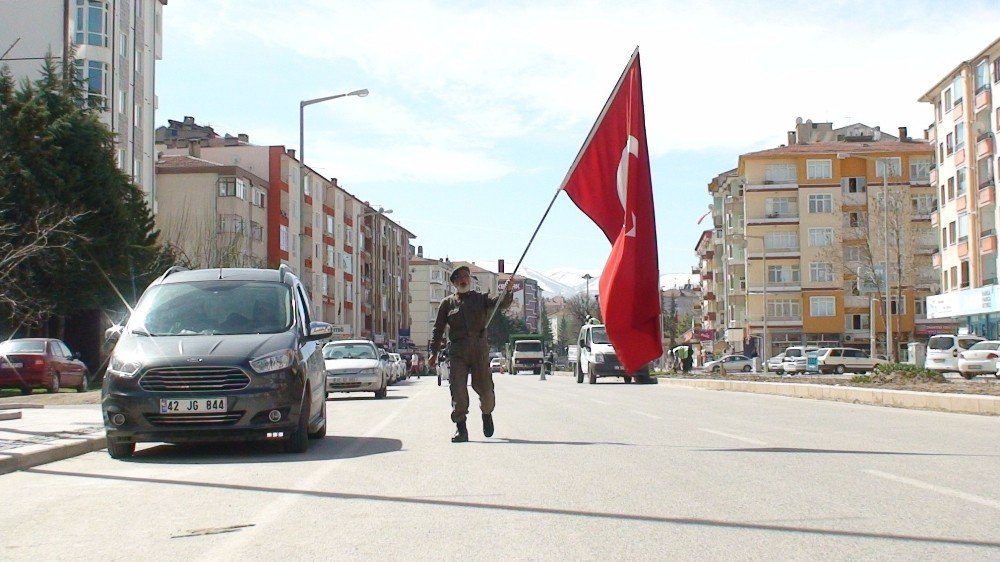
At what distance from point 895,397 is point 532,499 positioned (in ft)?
50.7

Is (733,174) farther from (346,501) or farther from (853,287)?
(346,501)

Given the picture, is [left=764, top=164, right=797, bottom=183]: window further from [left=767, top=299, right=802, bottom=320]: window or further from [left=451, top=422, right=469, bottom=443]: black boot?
[left=451, top=422, right=469, bottom=443]: black boot

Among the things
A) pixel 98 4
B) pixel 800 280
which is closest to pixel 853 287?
pixel 800 280

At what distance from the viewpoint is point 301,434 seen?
1152 cm

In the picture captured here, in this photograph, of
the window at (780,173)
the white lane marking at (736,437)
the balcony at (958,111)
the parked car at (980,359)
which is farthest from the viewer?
the window at (780,173)

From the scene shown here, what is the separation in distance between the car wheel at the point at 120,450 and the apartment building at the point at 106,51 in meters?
43.7

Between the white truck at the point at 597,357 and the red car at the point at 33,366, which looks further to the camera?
the white truck at the point at 597,357

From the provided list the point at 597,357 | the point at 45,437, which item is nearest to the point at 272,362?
the point at 45,437

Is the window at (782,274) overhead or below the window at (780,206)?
below

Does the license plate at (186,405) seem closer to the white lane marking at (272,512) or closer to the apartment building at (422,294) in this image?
the white lane marking at (272,512)

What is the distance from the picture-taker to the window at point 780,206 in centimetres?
9844

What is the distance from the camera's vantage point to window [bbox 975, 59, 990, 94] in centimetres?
6406

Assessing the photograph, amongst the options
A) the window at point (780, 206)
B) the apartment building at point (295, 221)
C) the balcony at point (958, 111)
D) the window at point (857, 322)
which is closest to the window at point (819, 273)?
the window at point (857, 322)

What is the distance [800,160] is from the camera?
98.2 metres
